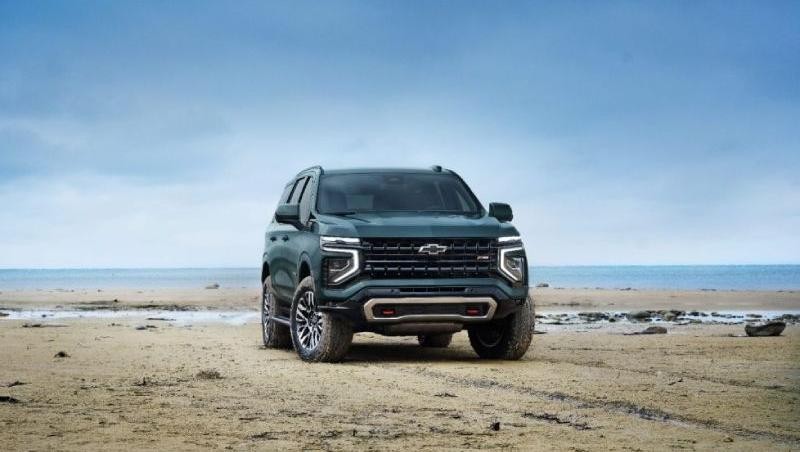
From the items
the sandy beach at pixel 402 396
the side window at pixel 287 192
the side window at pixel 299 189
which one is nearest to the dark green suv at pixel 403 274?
the sandy beach at pixel 402 396

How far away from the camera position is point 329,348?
1119 cm

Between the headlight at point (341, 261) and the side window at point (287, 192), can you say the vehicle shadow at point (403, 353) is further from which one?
the side window at point (287, 192)

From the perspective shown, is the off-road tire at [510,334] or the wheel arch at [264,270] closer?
the off-road tire at [510,334]

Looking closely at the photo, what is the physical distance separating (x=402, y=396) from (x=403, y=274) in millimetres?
2719

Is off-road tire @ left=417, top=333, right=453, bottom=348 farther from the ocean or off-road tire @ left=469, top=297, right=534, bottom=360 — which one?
the ocean

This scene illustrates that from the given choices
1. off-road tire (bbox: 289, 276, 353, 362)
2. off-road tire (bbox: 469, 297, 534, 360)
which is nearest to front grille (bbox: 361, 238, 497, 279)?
off-road tire (bbox: 289, 276, 353, 362)

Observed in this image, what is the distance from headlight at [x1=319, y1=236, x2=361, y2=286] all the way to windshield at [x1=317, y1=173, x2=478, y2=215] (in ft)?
3.15

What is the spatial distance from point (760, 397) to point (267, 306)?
7633 mm

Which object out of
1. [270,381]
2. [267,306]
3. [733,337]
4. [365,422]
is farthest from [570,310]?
[365,422]

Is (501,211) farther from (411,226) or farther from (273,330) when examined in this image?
(273,330)

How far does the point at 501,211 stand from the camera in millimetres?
11766

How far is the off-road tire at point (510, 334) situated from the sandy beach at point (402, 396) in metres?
0.29

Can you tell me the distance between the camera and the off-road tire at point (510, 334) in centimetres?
1145

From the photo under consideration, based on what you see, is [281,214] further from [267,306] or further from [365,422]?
[365,422]
